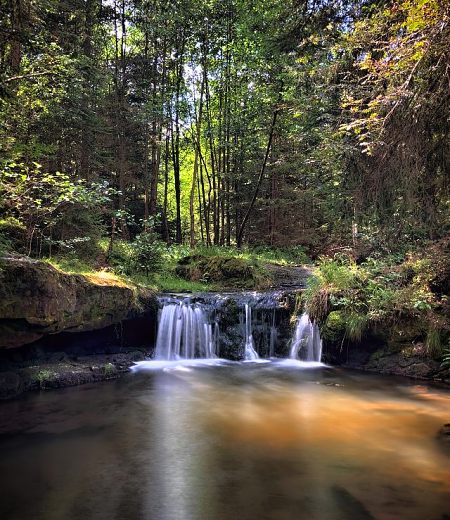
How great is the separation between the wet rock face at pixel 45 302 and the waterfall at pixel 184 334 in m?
2.01

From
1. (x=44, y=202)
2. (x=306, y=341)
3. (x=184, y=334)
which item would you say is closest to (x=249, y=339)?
(x=306, y=341)

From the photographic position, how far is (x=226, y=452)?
616 cm

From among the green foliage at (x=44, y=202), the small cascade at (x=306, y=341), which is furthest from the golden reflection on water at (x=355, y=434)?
the green foliage at (x=44, y=202)

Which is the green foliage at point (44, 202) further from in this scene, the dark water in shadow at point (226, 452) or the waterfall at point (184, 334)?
the dark water in shadow at point (226, 452)

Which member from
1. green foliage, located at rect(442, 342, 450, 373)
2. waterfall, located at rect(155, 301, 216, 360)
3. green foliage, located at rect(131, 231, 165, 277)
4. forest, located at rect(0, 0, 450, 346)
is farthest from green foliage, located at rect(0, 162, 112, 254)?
green foliage, located at rect(442, 342, 450, 373)

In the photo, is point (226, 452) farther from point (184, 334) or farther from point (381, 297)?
point (184, 334)

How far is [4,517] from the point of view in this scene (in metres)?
4.48

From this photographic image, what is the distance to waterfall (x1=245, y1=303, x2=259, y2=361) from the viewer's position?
12.8 metres

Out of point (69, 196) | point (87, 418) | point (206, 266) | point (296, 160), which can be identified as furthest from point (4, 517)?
point (296, 160)

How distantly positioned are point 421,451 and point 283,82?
1418cm

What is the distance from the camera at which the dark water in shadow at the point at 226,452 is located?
4.73 metres

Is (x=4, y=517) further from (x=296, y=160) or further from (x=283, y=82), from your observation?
(x=296, y=160)

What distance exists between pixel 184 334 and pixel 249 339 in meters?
1.88

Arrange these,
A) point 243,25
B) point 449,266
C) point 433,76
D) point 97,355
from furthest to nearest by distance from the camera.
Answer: point 243,25
point 97,355
point 449,266
point 433,76
